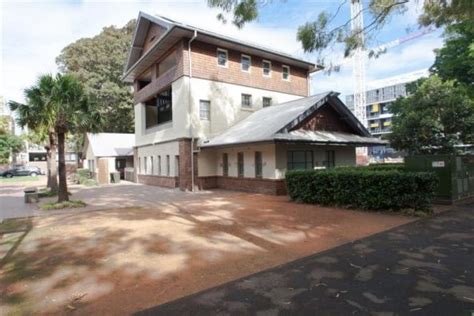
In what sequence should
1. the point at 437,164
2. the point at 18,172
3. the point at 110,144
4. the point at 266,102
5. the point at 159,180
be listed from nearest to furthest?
the point at 437,164, the point at 266,102, the point at 159,180, the point at 110,144, the point at 18,172

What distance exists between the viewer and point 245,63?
837 inches

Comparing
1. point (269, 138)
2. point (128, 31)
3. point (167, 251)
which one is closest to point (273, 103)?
point (269, 138)

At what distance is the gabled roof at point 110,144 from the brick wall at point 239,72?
53.9 ft

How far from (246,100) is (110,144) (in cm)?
1938

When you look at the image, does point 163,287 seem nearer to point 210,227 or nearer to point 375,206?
point 210,227

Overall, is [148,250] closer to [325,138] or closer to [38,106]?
[38,106]

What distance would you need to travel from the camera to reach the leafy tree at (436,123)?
17.0m

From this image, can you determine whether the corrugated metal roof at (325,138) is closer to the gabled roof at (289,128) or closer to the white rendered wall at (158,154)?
the gabled roof at (289,128)

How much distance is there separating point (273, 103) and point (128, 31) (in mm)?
26826

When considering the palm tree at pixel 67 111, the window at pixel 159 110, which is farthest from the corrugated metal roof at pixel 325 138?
the window at pixel 159 110

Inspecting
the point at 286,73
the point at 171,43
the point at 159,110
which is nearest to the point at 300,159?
the point at 286,73

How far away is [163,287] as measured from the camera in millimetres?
4891

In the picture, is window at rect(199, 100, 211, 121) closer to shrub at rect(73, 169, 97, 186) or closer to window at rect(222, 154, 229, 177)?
window at rect(222, 154, 229, 177)

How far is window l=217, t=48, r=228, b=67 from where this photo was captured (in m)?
19.9
